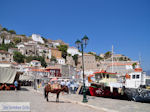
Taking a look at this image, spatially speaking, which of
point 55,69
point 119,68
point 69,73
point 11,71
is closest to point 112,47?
point 11,71

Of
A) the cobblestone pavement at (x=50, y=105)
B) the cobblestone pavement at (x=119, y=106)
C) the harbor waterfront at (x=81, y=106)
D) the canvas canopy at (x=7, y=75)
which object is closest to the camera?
the cobblestone pavement at (x=50, y=105)

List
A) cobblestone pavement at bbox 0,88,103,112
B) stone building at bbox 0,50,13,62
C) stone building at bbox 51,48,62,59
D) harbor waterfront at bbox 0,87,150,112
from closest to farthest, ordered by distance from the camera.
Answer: cobblestone pavement at bbox 0,88,103,112
harbor waterfront at bbox 0,87,150,112
stone building at bbox 0,50,13,62
stone building at bbox 51,48,62,59

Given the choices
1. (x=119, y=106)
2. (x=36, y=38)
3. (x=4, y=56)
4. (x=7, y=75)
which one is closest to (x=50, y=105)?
(x=119, y=106)

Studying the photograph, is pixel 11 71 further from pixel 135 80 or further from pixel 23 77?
pixel 135 80

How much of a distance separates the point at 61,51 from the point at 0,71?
113292 mm

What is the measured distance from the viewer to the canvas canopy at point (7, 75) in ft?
78.6

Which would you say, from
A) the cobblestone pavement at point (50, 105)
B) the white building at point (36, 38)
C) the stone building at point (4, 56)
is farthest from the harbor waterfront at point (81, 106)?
the white building at point (36, 38)

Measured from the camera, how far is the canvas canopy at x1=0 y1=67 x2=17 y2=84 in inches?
943

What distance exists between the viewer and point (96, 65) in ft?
411

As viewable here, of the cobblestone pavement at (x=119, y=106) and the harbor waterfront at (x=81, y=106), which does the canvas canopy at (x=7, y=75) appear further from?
the cobblestone pavement at (x=119, y=106)

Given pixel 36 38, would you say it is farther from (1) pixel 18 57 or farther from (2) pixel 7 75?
(2) pixel 7 75

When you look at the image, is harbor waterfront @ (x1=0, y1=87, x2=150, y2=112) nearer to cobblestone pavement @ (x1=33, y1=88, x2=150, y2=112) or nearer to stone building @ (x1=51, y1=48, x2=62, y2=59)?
cobblestone pavement @ (x1=33, y1=88, x2=150, y2=112)

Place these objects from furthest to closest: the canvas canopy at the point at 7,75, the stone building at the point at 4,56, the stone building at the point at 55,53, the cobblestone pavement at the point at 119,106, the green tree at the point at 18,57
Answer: the stone building at the point at 55,53 → the green tree at the point at 18,57 → the stone building at the point at 4,56 → the canvas canopy at the point at 7,75 → the cobblestone pavement at the point at 119,106

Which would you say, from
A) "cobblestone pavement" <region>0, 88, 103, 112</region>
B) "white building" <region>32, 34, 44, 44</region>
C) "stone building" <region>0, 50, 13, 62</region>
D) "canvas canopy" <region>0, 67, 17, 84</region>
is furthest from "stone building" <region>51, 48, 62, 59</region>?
"cobblestone pavement" <region>0, 88, 103, 112</region>
